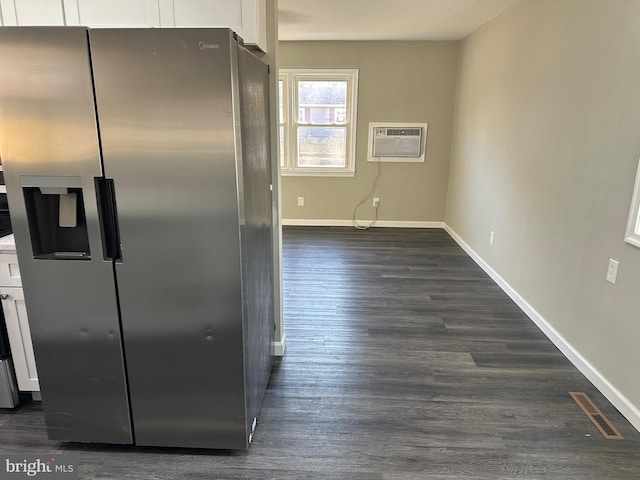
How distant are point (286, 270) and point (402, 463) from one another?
8.51 ft

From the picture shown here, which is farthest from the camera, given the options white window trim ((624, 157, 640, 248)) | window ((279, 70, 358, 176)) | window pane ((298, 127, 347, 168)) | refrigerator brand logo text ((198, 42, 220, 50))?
window pane ((298, 127, 347, 168))

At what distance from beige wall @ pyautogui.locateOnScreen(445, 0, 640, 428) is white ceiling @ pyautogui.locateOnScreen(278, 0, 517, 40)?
0.30 m

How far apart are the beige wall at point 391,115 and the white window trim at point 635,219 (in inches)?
148

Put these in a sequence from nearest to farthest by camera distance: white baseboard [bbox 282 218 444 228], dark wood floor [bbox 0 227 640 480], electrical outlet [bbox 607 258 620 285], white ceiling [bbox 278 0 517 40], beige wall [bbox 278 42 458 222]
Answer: dark wood floor [bbox 0 227 640 480] → electrical outlet [bbox 607 258 620 285] → white ceiling [bbox 278 0 517 40] → beige wall [bbox 278 42 458 222] → white baseboard [bbox 282 218 444 228]

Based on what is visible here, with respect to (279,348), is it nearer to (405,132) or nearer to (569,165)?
(569,165)

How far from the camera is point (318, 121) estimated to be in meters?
5.77

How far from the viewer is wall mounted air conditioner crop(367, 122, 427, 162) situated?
5.67 m

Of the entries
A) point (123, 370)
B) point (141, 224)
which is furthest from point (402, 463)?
point (141, 224)

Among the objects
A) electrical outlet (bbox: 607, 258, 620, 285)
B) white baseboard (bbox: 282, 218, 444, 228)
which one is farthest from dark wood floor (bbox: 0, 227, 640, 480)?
white baseboard (bbox: 282, 218, 444, 228)

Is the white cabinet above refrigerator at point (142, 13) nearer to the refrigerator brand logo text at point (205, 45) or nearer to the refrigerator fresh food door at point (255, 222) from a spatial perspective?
the refrigerator fresh food door at point (255, 222)

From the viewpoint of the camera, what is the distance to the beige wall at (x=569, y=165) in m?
2.18

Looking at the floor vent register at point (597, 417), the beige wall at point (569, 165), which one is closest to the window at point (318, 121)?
the beige wall at point (569, 165)

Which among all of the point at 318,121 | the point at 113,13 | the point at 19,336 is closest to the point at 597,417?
A: the point at 19,336

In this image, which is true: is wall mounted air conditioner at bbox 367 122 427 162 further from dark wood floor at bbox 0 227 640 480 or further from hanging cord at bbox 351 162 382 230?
dark wood floor at bbox 0 227 640 480
